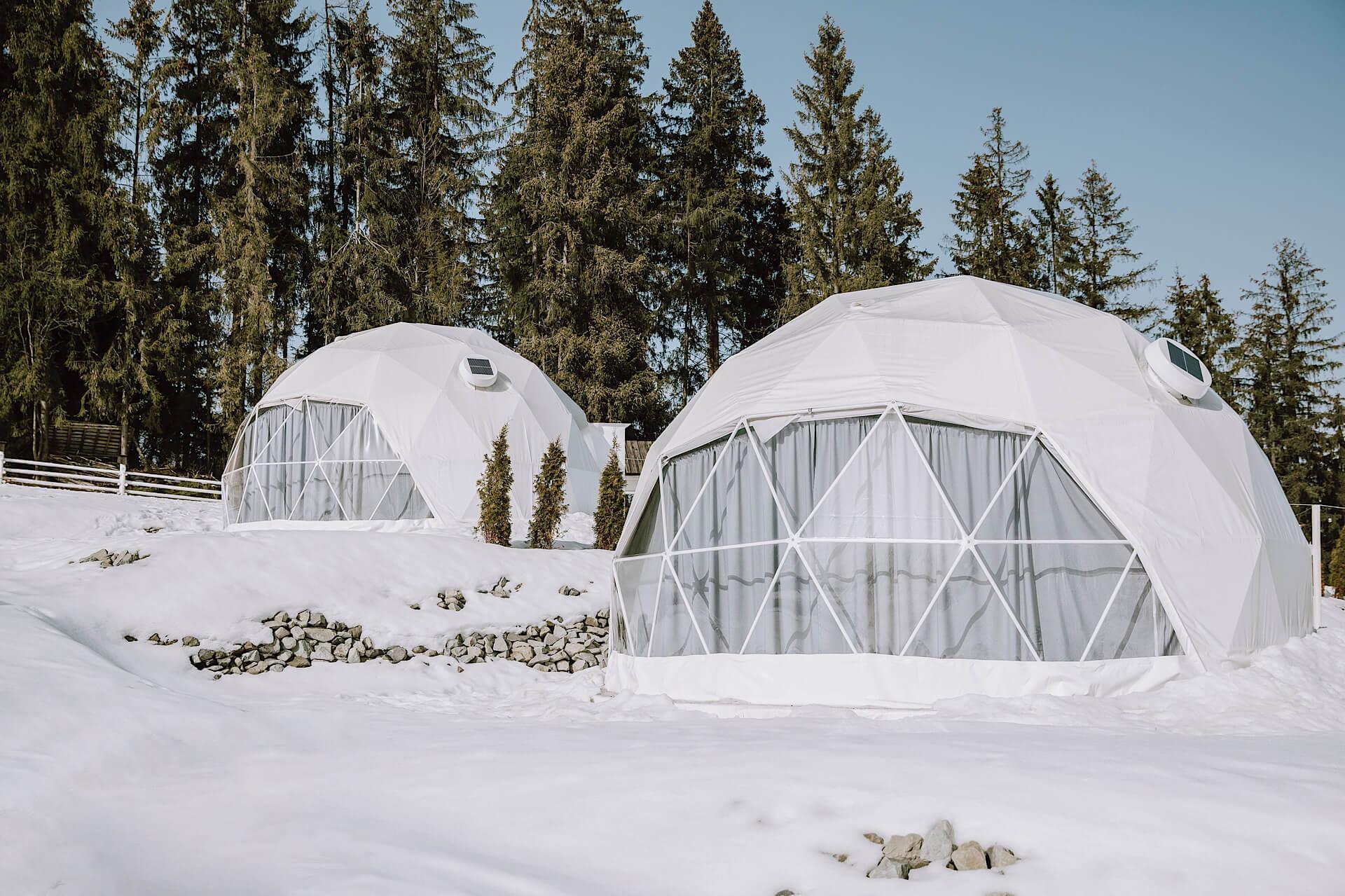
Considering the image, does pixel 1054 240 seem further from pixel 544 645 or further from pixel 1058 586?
pixel 1058 586

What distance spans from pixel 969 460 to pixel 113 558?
407 inches

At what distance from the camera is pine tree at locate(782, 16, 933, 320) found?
2528cm

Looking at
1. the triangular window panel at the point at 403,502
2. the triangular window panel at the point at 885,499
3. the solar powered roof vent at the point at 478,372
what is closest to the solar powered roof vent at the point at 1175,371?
the triangular window panel at the point at 885,499

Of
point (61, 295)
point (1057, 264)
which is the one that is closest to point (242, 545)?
point (61, 295)

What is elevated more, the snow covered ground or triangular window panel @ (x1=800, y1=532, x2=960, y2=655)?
triangular window panel @ (x1=800, y1=532, x2=960, y2=655)

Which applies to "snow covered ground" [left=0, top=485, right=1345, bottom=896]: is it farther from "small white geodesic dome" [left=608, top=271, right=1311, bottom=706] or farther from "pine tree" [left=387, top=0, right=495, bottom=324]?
"pine tree" [left=387, top=0, right=495, bottom=324]

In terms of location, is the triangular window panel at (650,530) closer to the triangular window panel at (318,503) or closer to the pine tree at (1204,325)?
the triangular window panel at (318,503)

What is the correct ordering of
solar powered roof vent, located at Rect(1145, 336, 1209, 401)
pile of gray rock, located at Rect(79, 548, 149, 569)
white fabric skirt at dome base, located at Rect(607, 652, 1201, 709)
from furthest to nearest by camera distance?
pile of gray rock, located at Rect(79, 548, 149, 569)
solar powered roof vent, located at Rect(1145, 336, 1209, 401)
white fabric skirt at dome base, located at Rect(607, 652, 1201, 709)

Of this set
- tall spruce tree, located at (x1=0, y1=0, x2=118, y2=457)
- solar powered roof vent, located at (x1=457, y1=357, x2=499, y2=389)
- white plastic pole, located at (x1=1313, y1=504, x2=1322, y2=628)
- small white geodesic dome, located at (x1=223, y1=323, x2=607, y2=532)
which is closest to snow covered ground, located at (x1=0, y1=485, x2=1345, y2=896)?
white plastic pole, located at (x1=1313, y1=504, x2=1322, y2=628)

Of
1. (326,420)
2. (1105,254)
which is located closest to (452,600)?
(326,420)

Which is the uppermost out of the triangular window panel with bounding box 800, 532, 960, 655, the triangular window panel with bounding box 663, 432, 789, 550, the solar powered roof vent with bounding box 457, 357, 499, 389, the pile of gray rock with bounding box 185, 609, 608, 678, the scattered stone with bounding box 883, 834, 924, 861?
the solar powered roof vent with bounding box 457, 357, 499, 389

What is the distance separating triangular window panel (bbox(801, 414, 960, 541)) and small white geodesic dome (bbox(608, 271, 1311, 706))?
0.05 feet

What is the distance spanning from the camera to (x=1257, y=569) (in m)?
7.78

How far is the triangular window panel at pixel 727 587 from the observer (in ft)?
26.6
